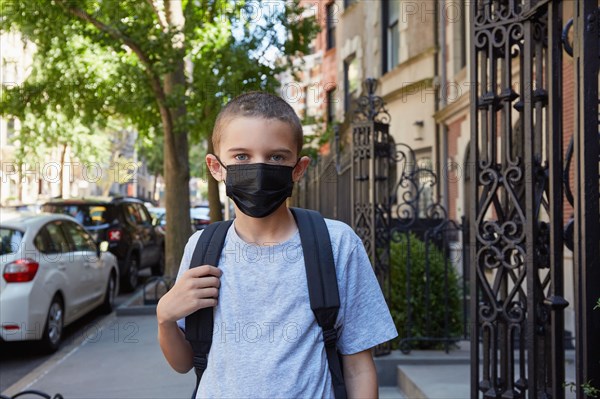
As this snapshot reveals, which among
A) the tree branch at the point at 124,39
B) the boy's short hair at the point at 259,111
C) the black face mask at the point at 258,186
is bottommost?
the black face mask at the point at 258,186

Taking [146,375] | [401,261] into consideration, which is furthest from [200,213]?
[401,261]

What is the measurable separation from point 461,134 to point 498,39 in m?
9.66

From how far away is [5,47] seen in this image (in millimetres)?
41312

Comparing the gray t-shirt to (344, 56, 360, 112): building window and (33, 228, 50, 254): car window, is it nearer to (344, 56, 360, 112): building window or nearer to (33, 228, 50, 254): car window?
(33, 228, 50, 254): car window

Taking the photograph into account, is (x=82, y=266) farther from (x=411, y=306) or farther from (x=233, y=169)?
(x=233, y=169)

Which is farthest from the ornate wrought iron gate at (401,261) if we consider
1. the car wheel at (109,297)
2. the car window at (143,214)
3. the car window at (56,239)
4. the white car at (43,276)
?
the car window at (143,214)

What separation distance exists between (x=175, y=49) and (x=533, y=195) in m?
9.35

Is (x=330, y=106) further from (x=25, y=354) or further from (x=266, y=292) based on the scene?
(x=266, y=292)

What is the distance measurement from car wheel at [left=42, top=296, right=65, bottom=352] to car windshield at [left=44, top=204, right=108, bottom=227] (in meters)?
4.95

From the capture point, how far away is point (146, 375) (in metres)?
7.10

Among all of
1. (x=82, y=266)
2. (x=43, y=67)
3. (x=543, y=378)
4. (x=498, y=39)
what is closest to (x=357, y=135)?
(x=498, y=39)

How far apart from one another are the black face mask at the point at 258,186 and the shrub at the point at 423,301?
468cm

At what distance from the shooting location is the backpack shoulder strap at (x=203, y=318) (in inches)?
80.9

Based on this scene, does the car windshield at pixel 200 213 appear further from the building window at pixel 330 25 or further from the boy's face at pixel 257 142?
the boy's face at pixel 257 142
